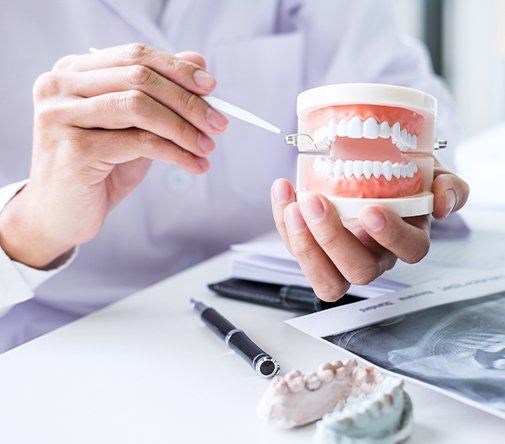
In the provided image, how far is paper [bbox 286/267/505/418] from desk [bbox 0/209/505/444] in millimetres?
22

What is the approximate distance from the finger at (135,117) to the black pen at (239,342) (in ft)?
0.56

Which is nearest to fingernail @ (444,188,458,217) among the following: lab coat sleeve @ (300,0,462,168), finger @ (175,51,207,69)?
finger @ (175,51,207,69)

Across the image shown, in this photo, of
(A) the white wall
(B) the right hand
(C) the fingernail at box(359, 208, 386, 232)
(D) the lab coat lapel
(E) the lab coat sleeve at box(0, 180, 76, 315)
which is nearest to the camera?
(C) the fingernail at box(359, 208, 386, 232)

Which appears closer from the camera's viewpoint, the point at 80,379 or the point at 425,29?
the point at 80,379

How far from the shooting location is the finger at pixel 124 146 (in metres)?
0.62

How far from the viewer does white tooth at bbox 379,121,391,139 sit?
1.66ft

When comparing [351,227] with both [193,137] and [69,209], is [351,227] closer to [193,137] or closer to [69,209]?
[193,137]

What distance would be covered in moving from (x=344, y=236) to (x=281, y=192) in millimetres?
75

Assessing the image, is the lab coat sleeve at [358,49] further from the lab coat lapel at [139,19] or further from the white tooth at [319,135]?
the white tooth at [319,135]

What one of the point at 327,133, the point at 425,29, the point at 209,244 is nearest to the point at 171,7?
the point at 209,244

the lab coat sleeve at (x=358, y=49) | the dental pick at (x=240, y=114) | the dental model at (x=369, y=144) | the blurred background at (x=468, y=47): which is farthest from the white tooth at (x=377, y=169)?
the blurred background at (x=468, y=47)

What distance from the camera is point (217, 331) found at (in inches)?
22.3

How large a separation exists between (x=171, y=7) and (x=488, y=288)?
675mm

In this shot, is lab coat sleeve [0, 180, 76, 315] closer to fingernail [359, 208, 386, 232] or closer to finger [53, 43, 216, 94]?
finger [53, 43, 216, 94]
